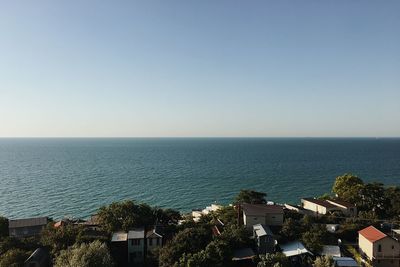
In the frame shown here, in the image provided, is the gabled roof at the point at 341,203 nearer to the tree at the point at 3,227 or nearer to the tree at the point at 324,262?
the tree at the point at 324,262

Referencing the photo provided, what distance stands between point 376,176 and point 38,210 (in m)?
108

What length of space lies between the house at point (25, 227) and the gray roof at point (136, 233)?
16426mm

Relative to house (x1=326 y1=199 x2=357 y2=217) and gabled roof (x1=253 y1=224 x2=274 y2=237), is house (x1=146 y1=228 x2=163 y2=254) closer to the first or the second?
gabled roof (x1=253 y1=224 x2=274 y2=237)

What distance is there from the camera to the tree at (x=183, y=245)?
1169 inches

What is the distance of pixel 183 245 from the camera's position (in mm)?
30359

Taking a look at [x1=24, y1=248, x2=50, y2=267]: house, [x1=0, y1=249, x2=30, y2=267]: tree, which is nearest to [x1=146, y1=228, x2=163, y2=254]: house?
[x1=24, y1=248, x2=50, y2=267]: house

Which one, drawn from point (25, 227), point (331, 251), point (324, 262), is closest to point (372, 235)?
point (331, 251)

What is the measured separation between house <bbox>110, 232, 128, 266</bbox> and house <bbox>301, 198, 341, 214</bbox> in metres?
32.7

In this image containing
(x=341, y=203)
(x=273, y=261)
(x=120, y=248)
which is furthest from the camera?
(x=341, y=203)

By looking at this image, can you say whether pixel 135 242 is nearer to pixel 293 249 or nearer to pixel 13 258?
pixel 13 258

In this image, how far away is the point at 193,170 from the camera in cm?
11888

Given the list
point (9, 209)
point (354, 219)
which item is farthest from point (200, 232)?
point (9, 209)

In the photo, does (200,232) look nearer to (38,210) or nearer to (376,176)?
(38,210)

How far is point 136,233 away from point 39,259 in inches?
409
